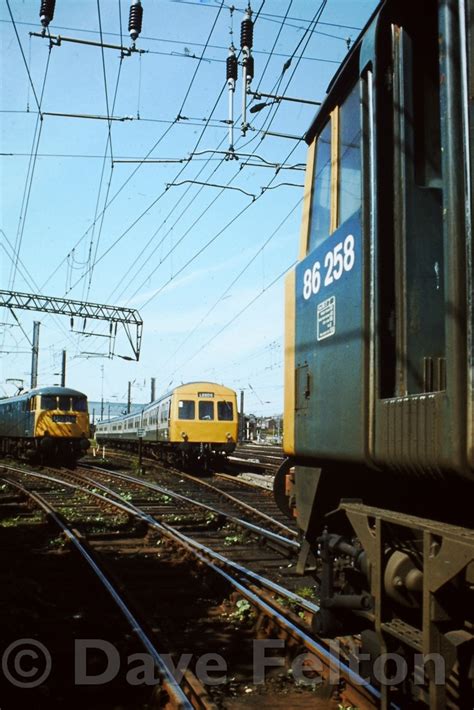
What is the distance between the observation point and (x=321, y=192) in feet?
15.3

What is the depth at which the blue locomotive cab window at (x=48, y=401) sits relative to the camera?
28922mm

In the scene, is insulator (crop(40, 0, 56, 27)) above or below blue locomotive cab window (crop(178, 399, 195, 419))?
above

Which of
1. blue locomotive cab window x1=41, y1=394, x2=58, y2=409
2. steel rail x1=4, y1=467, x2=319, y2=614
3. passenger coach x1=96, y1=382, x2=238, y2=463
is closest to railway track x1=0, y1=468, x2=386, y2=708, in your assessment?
steel rail x1=4, y1=467, x2=319, y2=614

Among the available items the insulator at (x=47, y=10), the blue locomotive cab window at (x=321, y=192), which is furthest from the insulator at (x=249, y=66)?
the blue locomotive cab window at (x=321, y=192)

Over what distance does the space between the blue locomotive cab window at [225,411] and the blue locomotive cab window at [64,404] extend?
307 inches

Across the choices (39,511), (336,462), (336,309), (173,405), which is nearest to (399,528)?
(336,462)

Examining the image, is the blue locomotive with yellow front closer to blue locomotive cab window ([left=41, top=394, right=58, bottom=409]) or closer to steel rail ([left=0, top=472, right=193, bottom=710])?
blue locomotive cab window ([left=41, top=394, right=58, bottom=409])

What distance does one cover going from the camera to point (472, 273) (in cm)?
259

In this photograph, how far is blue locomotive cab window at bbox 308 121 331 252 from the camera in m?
4.50

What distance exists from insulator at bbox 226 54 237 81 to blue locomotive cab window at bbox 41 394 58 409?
20159 millimetres

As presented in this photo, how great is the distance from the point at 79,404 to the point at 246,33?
21234 mm

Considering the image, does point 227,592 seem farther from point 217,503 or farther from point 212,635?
point 217,503

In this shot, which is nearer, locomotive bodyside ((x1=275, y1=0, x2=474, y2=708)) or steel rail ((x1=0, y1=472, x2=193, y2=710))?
locomotive bodyside ((x1=275, y1=0, x2=474, y2=708))

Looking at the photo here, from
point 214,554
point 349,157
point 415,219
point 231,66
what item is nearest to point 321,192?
point 349,157
